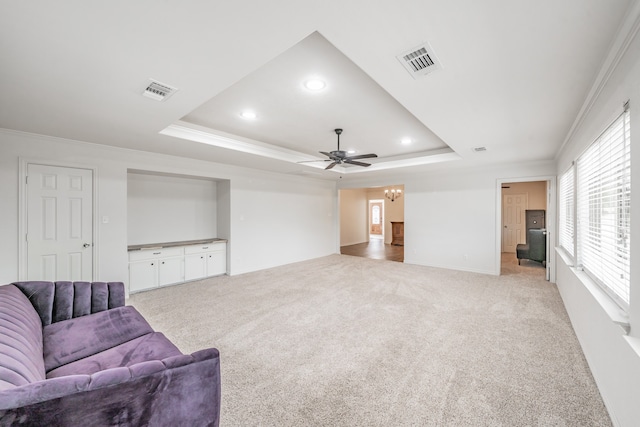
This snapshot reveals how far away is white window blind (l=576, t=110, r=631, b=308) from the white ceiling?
0.52 metres

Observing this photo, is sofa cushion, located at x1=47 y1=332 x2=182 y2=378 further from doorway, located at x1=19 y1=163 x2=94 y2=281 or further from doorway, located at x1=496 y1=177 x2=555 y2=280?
doorway, located at x1=496 y1=177 x2=555 y2=280

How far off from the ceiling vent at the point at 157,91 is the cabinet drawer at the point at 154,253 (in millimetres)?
3134

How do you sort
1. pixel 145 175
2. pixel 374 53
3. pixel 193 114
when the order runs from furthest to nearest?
1. pixel 145 175
2. pixel 193 114
3. pixel 374 53

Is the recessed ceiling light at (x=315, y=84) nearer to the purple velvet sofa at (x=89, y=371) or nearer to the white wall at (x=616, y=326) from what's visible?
the white wall at (x=616, y=326)

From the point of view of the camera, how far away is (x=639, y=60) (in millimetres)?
1425

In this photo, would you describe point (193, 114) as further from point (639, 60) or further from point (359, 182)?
point (359, 182)

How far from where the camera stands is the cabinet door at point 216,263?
546cm

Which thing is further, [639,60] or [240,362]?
[240,362]

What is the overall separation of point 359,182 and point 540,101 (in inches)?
214

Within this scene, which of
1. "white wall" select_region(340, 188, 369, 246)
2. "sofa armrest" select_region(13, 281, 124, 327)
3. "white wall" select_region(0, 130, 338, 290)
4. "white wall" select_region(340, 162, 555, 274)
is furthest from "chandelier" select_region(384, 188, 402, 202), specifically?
"sofa armrest" select_region(13, 281, 124, 327)

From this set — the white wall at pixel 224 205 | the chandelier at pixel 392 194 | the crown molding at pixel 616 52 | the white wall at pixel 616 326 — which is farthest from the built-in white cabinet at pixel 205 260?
the chandelier at pixel 392 194

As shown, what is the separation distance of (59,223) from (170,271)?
173 centimetres

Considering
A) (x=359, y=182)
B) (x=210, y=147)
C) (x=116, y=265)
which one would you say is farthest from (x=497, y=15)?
(x=359, y=182)

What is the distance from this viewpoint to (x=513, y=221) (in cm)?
850
